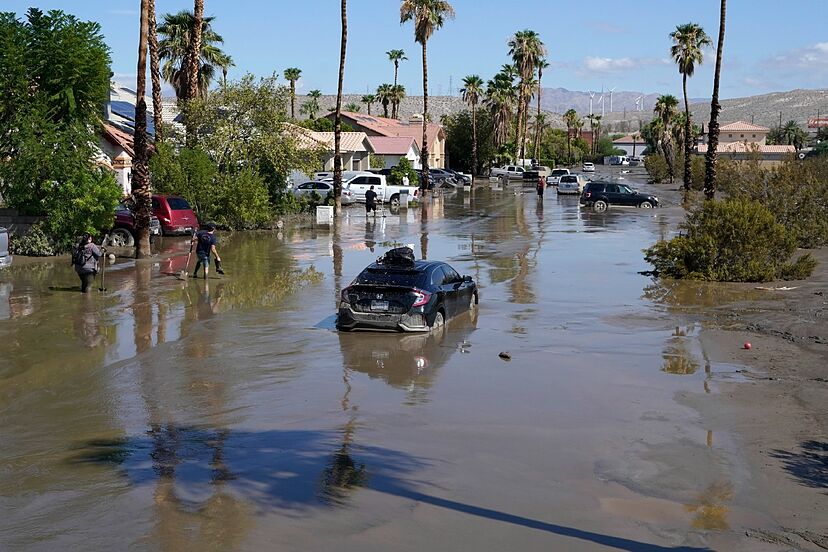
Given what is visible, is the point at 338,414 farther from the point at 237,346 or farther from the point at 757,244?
the point at 757,244

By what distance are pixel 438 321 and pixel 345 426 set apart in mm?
6691

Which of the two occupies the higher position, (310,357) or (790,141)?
(790,141)

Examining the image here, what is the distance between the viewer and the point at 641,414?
12.8 metres

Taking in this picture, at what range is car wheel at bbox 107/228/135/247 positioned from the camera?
32.4m

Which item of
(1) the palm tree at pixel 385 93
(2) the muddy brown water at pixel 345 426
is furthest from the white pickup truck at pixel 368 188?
(1) the palm tree at pixel 385 93

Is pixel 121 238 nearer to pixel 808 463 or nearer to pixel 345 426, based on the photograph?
pixel 345 426

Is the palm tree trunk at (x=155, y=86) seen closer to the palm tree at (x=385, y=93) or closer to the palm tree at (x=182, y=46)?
the palm tree at (x=182, y=46)

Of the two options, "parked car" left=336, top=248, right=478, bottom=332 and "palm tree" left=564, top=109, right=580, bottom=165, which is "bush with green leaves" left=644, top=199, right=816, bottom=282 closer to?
"parked car" left=336, top=248, right=478, bottom=332

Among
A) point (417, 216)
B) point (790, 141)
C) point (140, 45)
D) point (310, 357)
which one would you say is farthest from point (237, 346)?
point (790, 141)

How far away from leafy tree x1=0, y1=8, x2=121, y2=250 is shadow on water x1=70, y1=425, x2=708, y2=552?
18735 mm

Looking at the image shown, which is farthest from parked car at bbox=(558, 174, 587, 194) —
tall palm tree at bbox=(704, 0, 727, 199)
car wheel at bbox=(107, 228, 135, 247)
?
car wheel at bbox=(107, 228, 135, 247)

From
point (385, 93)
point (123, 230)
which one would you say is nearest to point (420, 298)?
point (123, 230)

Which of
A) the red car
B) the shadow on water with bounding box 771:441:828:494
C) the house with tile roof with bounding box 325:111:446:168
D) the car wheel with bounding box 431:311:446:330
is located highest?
the house with tile roof with bounding box 325:111:446:168

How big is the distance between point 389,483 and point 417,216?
3993cm
